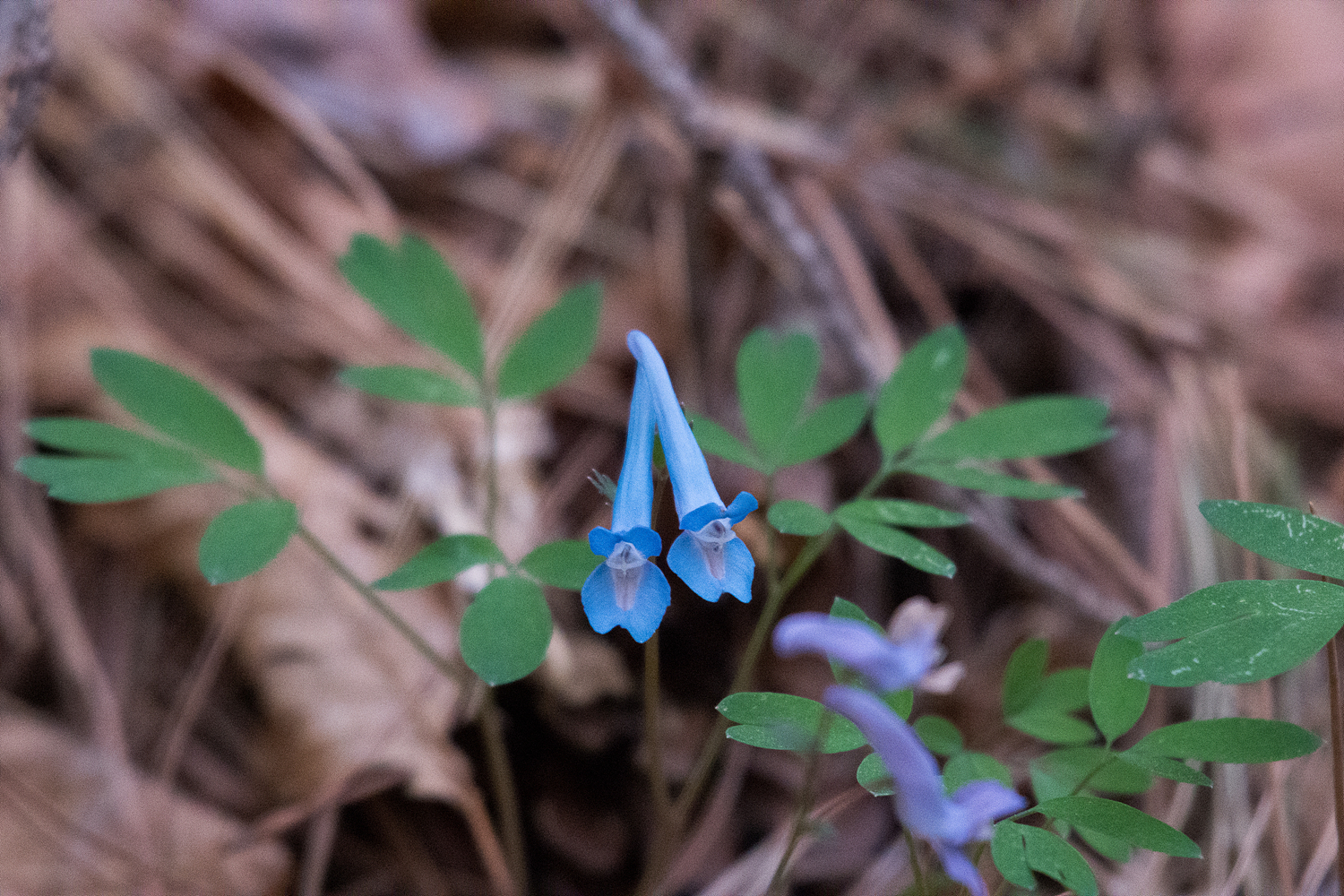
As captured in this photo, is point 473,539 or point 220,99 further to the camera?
point 220,99

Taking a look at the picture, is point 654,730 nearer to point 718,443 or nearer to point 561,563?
point 561,563

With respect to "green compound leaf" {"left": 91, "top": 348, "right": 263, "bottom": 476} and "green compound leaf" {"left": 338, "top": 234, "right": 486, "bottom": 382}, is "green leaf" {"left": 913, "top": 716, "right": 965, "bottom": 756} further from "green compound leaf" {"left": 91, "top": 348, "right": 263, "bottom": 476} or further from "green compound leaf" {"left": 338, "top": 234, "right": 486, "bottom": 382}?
"green compound leaf" {"left": 91, "top": 348, "right": 263, "bottom": 476}

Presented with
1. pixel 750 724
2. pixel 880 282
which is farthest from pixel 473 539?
pixel 880 282

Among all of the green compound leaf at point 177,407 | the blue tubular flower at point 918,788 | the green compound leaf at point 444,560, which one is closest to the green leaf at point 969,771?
the blue tubular flower at point 918,788

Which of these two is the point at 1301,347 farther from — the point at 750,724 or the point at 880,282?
the point at 750,724

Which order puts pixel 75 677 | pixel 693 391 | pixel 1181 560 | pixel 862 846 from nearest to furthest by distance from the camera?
pixel 862 846, pixel 75 677, pixel 1181 560, pixel 693 391

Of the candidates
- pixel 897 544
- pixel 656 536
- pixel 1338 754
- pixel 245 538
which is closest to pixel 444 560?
pixel 245 538
